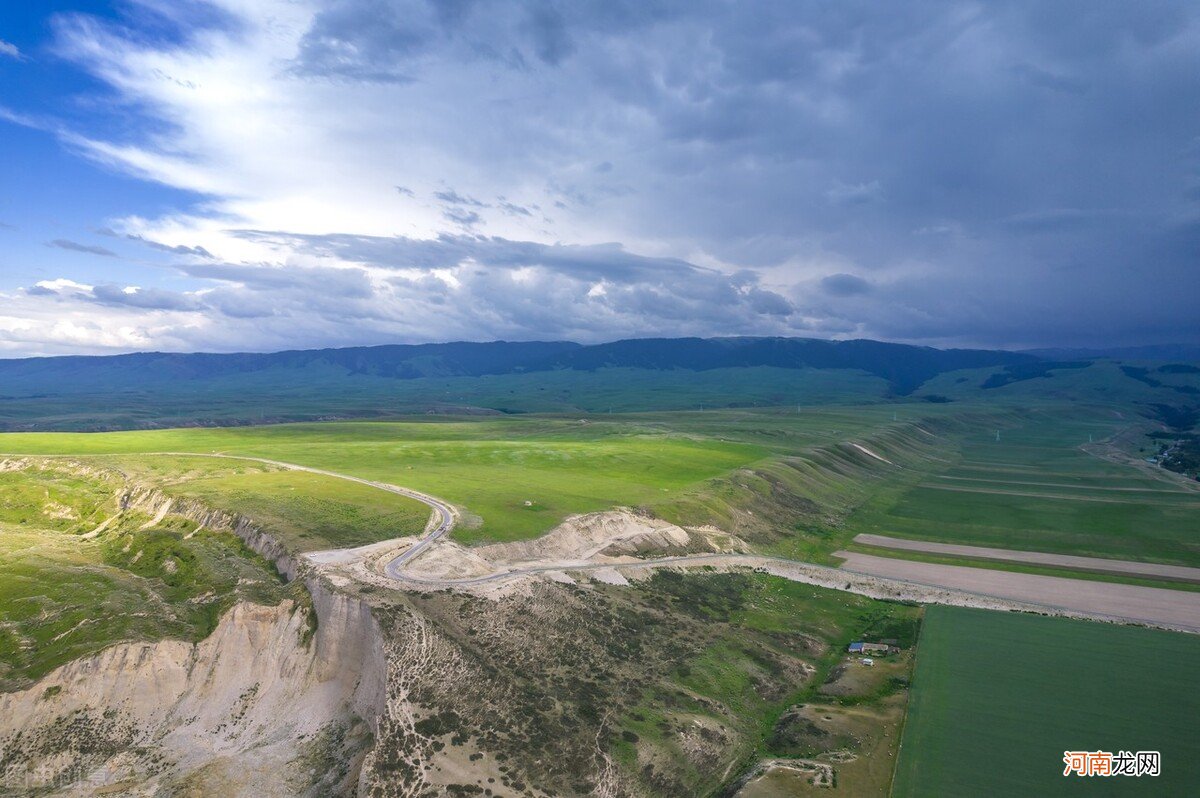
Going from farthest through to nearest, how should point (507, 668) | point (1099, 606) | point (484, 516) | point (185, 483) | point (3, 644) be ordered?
point (185, 483) → point (484, 516) → point (1099, 606) → point (507, 668) → point (3, 644)

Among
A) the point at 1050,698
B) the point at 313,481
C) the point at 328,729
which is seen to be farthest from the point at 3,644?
the point at 1050,698

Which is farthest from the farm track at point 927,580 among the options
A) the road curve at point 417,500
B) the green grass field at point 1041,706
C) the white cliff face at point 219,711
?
the white cliff face at point 219,711

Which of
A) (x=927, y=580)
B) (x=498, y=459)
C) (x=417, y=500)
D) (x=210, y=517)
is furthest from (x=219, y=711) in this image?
(x=927, y=580)

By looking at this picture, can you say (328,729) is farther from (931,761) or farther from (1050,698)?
(1050,698)

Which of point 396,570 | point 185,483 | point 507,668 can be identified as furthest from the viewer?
point 185,483

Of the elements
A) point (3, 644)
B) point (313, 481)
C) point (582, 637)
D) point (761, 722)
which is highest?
point (313, 481)

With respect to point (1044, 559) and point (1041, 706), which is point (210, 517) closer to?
point (1041, 706)

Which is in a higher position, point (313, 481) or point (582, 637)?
point (313, 481)

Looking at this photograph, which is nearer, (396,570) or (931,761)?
(931,761)
